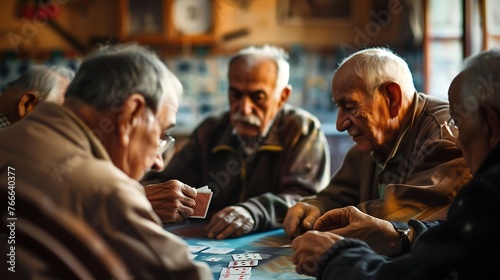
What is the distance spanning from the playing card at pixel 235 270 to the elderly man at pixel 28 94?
130cm

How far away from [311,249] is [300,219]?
81 centimetres

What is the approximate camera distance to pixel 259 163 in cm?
350

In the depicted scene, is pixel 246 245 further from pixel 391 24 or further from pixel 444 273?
pixel 391 24

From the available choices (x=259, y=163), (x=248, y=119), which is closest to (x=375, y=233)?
(x=259, y=163)

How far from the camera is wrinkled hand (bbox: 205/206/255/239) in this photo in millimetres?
2770

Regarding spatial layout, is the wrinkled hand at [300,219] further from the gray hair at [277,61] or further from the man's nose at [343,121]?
the gray hair at [277,61]

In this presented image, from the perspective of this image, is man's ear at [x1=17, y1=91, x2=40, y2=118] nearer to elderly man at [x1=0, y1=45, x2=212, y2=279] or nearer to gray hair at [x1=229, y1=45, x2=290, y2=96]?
gray hair at [x1=229, y1=45, x2=290, y2=96]

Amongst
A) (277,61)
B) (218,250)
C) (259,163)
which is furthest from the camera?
(277,61)

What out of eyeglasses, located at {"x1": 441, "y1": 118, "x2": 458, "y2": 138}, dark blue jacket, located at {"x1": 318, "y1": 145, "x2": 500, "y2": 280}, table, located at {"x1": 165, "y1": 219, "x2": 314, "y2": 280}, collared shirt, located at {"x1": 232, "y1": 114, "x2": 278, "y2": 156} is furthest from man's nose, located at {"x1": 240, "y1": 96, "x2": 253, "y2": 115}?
dark blue jacket, located at {"x1": 318, "y1": 145, "x2": 500, "y2": 280}

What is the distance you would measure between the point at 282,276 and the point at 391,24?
18.0 feet

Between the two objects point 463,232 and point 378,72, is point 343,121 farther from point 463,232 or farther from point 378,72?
point 463,232

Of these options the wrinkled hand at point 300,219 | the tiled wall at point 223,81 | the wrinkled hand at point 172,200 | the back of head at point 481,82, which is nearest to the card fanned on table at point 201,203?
the wrinkled hand at point 172,200

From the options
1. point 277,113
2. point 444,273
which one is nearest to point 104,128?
point 444,273

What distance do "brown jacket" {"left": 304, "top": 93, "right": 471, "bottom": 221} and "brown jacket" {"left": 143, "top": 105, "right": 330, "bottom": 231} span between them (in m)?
0.44
